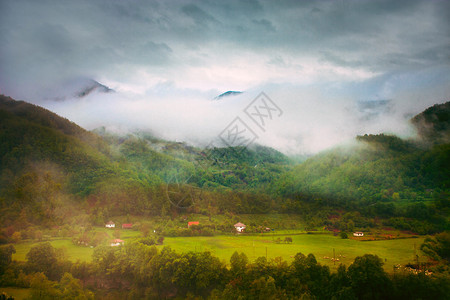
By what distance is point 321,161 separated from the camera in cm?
3055

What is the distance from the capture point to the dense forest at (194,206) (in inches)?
441

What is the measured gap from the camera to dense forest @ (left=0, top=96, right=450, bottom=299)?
11211 millimetres

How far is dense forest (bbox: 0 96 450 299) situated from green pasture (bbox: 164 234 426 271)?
47.8 inches

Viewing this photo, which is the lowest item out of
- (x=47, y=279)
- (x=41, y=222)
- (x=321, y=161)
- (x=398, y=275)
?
(x=47, y=279)

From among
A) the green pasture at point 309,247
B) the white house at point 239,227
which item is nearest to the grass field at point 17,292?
the green pasture at point 309,247

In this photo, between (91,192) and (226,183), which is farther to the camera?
(226,183)

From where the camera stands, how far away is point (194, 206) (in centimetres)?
2541

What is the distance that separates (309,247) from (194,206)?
40.0 feet

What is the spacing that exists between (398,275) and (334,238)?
766 cm

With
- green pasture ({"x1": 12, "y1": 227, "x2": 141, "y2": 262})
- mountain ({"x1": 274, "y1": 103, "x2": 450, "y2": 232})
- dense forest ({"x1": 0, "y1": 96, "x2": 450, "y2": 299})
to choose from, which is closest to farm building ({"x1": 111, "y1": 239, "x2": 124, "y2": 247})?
green pasture ({"x1": 12, "y1": 227, "x2": 141, "y2": 262})

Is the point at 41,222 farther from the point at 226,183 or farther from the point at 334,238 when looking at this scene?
the point at 226,183

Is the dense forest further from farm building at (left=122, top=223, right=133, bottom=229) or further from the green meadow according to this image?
farm building at (left=122, top=223, right=133, bottom=229)

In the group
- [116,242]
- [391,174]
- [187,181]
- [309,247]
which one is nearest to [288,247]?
[309,247]

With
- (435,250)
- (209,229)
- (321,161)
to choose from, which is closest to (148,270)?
(209,229)
